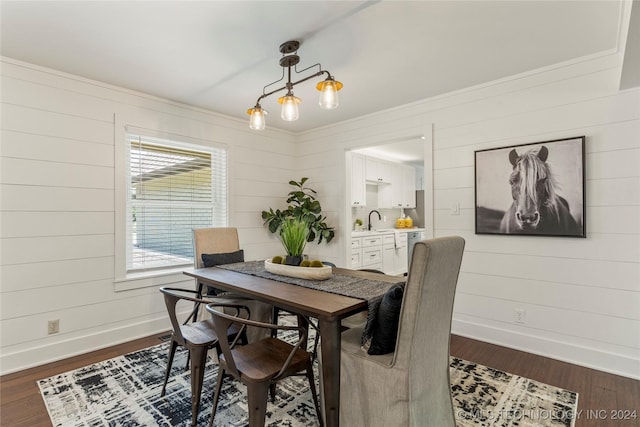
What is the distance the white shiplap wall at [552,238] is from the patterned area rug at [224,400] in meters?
0.67

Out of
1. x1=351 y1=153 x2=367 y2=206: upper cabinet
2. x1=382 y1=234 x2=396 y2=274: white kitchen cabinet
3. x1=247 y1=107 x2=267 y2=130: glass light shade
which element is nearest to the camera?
x1=247 y1=107 x2=267 y2=130: glass light shade

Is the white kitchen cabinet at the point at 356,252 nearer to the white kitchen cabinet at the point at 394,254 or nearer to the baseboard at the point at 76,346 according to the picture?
the white kitchen cabinet at the point at 394,254

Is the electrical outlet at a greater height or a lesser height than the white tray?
lesser

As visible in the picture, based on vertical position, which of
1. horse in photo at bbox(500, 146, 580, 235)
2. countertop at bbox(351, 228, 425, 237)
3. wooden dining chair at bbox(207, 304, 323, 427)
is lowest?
wooden dining chair at bbox(207, 304, 323, 427)

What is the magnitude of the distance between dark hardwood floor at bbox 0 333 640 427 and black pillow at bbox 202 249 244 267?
3.46 ft

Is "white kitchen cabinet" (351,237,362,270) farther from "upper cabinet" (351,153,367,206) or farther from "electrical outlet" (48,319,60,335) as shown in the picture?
"electrical outlet" (48,319,60,335)

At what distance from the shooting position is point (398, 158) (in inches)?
267

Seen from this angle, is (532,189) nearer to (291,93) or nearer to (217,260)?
(291,93)

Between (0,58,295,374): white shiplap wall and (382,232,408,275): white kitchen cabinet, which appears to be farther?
(382,232,408,275): white kitchen cabinet

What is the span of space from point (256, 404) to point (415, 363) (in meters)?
Result: 0.77

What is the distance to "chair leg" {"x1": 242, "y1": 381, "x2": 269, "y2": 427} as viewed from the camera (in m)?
1.52

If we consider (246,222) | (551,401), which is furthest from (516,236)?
(246,222)

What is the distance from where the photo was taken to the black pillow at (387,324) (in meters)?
1.56

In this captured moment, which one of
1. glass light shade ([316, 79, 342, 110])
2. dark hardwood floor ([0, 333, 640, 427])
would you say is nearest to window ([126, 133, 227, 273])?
dark hardwood floor ([0, 333, 640, 427])
